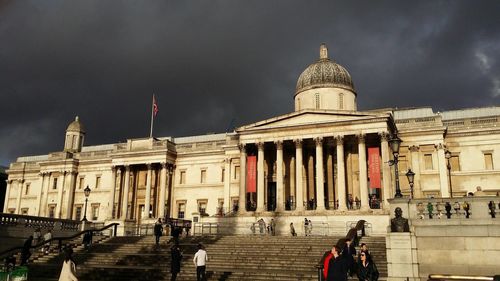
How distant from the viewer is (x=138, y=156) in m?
49.6

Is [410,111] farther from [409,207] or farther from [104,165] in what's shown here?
[104,165]

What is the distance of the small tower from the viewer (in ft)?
198

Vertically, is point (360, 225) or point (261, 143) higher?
point (261, 143)

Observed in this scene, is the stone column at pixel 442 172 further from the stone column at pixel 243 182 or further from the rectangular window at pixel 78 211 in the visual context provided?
the rectangular window at pixel 78 211

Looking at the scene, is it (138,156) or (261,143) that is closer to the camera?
(261,143)

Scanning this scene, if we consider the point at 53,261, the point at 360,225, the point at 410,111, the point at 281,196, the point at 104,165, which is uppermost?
the point at 410,111

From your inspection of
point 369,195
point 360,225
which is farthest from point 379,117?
point 360,225

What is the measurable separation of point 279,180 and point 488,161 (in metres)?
18.5

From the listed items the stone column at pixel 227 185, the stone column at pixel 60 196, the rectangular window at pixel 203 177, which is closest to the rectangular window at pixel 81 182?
the stone column at pixel 60 196

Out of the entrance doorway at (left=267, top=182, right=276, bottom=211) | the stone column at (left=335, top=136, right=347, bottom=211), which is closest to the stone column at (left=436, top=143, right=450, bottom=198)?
the stone column at (left=335, top=136, right=347, bottom=211)

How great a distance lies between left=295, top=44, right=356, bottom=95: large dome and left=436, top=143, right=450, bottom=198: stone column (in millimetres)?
10487

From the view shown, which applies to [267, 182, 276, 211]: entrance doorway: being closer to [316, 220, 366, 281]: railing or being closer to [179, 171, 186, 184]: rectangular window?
[179, 171, 186, 184]: rectangular window

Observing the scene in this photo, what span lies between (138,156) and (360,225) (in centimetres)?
3080

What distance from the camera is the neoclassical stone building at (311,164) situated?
123 ft
